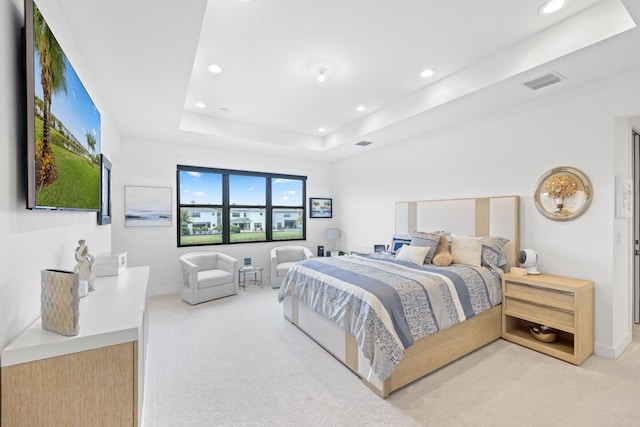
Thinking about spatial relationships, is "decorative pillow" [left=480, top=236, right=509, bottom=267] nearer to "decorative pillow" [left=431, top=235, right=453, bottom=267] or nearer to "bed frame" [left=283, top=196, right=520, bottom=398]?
"bed frame" [left=283, top=196, right=520, bottom=398]

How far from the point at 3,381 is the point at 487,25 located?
3.72 m

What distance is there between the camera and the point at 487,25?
244 cm

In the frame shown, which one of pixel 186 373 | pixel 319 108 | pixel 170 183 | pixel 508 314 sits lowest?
pixel 186 373

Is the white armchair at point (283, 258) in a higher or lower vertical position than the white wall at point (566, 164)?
lower

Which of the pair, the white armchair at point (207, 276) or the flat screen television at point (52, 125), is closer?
the flat screen television at point (52, 125)

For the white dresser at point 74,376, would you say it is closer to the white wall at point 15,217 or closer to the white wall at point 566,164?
the white wall at point 15,217

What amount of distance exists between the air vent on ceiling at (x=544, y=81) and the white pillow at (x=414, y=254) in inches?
80.6

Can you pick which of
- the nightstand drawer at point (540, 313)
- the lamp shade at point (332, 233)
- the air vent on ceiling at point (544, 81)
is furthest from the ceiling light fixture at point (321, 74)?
the lamp shade at point (332, 233)

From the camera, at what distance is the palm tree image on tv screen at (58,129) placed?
4.34 feet

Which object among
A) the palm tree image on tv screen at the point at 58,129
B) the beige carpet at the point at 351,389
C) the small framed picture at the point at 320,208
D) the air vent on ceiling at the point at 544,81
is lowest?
the beige carpet at the point at 351,389

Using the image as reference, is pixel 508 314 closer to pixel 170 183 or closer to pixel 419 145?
pixel 419 145

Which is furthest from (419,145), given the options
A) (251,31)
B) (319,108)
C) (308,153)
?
(251,31)

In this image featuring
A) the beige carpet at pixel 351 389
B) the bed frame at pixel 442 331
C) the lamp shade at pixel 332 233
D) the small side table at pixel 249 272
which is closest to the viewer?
the beige carpet at pixel 351 389

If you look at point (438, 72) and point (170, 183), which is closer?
point (438, 72)
